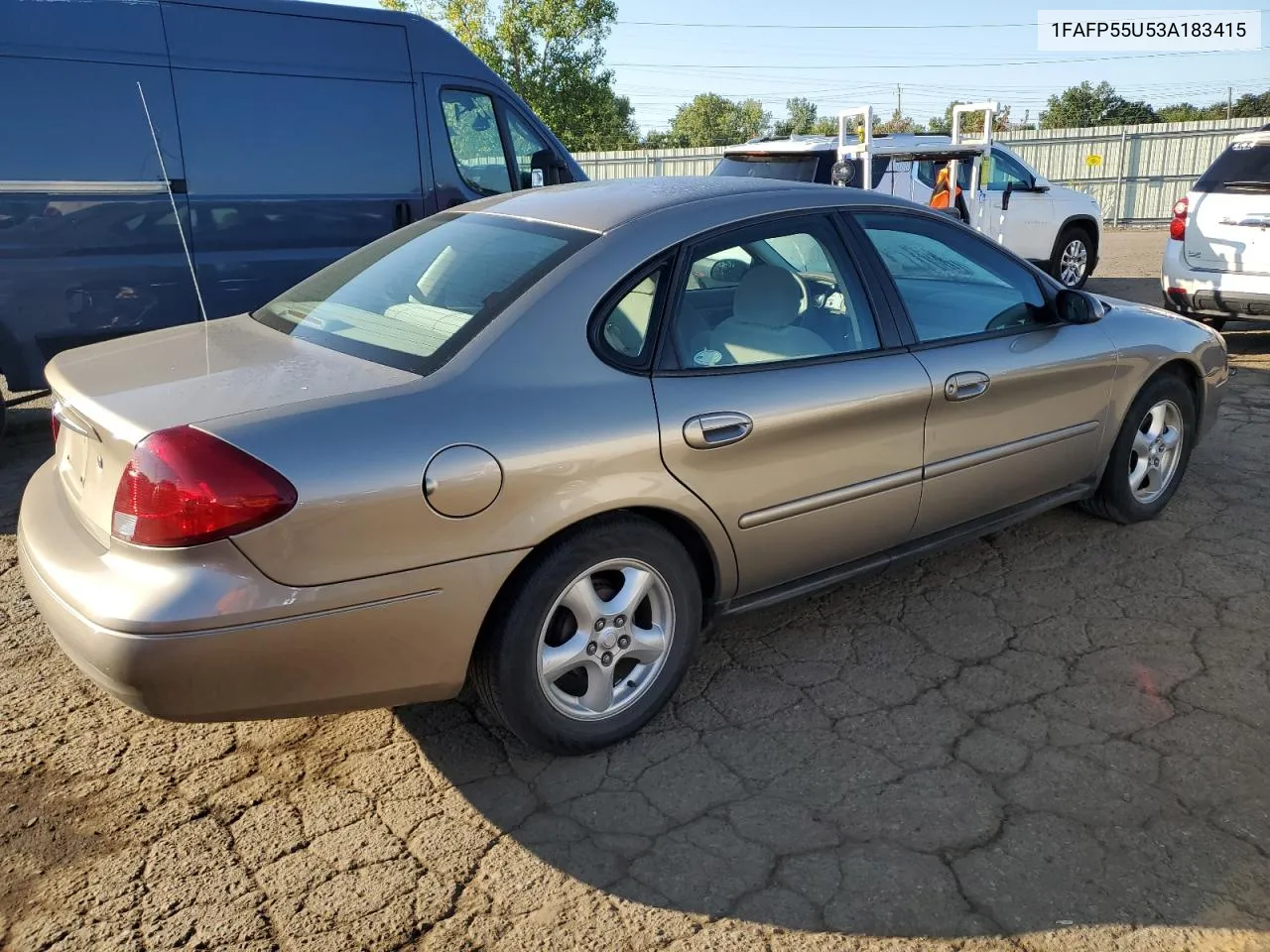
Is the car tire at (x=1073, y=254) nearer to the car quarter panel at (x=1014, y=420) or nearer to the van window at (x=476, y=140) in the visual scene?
the van window at (x=476, y=140)

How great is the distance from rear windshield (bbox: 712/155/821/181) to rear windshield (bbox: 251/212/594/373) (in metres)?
7.69

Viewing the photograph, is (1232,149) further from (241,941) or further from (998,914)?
(241,941)

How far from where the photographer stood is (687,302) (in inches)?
123

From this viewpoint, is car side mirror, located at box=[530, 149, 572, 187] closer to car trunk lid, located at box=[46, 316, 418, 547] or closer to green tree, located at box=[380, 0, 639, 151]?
car trunk lid, located at box=[46, 316, 418, 547]

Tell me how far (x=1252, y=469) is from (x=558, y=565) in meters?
4.33

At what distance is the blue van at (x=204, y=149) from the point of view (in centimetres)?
538

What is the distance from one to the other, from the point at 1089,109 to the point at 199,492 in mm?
71711

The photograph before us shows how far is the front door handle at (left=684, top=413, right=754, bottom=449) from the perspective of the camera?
2951 millimetres

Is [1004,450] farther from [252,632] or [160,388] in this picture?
[160,388]

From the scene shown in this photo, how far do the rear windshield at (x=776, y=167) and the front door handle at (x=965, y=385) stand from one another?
7361 mm

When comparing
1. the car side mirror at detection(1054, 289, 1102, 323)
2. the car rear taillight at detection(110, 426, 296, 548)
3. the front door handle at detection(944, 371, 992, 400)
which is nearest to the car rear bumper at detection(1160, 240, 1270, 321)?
the car side mirror at detection(1054, 289, 1102, 323)

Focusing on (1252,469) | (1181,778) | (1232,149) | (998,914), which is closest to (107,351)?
(998,914)

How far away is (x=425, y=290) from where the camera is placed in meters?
3.18

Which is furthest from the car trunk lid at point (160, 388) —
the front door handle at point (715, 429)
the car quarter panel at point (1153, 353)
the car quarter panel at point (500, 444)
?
the car quarter panel at point (1153, 353)
